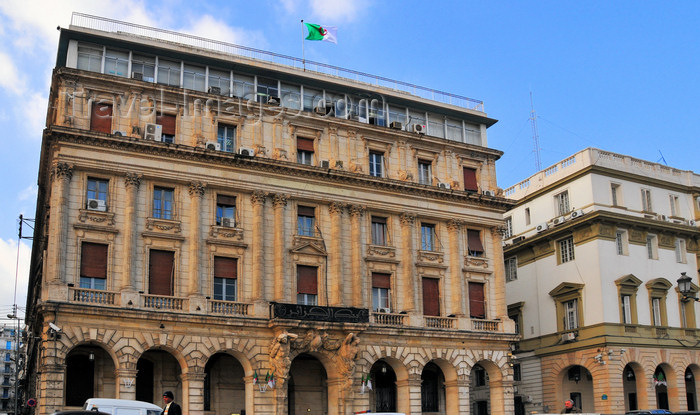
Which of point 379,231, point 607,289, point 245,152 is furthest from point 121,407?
point 607,289

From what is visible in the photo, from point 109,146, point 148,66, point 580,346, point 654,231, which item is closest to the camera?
point 109,146

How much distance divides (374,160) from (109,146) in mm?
15780

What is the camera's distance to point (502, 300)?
156ft

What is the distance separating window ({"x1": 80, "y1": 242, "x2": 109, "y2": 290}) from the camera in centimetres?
3684

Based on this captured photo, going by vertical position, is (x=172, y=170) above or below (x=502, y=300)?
above

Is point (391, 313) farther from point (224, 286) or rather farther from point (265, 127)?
point (265, 127)

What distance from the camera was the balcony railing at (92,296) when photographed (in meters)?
35.7

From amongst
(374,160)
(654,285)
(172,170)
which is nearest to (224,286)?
(172,170)

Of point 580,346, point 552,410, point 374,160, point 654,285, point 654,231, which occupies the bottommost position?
point 552,410

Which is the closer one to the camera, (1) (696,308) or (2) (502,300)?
(2) (502,300)

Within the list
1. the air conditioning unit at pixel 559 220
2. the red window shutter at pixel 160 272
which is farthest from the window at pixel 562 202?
the red window shutter at pixel 160 272

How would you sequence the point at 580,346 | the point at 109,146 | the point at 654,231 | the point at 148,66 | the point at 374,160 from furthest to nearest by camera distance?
the point at 654,231 < the point at 580,346 < the point at 374,160 < the point at 148,66 < the point at 109,146

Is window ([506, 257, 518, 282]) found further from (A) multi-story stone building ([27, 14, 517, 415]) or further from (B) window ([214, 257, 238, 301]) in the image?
(B) window ([214, 257, 238, 301])

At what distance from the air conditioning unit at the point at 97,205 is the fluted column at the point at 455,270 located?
20.3 meters
